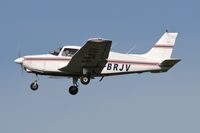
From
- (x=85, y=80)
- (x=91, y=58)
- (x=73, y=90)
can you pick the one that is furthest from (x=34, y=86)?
(x=91, y=58)

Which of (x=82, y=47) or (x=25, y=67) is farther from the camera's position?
(x=25, y=67)

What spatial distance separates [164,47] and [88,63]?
17.7 feet

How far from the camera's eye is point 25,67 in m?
29.2

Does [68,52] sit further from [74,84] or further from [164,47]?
[164,47]

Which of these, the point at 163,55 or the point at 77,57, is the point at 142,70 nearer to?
the point at 163,55

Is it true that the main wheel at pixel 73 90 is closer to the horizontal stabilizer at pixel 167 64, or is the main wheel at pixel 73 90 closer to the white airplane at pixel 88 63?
the white airplane at pixel 88 63

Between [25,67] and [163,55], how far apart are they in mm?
7377

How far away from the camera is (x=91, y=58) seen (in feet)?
92.9

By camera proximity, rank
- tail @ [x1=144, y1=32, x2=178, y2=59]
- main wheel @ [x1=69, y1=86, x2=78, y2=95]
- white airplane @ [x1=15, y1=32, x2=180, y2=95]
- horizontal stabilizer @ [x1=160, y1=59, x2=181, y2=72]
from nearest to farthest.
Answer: white airplane @ [x1=15, y1=32, x2=180, y2=95] < main wheel @ [x1=69, y1=86, x2=78, y2=95] < horizontal stabilizer @ [x1=160, y1=59, x2=181, y2=72] < tail @ [x1=144, y1=32, x2=178, y2=59]

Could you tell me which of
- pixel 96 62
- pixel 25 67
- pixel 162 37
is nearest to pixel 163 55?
pixel 162 37

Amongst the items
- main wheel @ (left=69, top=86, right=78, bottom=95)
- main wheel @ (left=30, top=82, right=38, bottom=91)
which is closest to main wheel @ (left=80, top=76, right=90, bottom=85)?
main wheel @ (left=69, top=86, right=78, bottom=95)

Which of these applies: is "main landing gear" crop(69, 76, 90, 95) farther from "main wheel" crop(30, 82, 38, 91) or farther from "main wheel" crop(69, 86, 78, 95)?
"main wheel" crop(30, 82, 38, 91)

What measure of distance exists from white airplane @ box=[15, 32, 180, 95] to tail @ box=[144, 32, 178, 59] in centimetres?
66

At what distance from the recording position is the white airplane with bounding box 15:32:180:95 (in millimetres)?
27955
